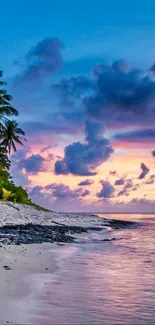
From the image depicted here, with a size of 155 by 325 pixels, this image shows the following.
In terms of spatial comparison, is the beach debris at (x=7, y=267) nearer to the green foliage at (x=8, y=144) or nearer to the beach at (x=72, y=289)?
the beach at (x=72, y=289)

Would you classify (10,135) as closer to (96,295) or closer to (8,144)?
(8,144)

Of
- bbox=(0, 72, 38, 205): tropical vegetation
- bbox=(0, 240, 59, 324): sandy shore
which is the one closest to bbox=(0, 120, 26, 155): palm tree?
bbox=(0, 72, 38, 205): tropical vegetation

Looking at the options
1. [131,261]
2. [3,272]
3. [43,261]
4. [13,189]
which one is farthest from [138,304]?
[13,189]

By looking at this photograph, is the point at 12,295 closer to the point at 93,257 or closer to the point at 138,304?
the point at 138,304

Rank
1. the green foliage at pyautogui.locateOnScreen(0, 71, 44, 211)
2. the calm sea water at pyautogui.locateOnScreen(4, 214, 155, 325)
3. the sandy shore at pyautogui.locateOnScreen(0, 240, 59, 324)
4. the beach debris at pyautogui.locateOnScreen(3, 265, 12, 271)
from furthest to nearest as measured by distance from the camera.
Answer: the green foliage at pyautogui.locateOnScreen(0, 71, 44, 211)
the beach debris at pyautogui.locateOnScreen(3, 265, 12, 271)
the calm sea water at pyautogui.locateOnScreen(4, 214, 155, 325)
the sandy shore at pyautogui.locateOnScreen(0, 240, 59, 324)

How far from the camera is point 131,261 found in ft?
52.0

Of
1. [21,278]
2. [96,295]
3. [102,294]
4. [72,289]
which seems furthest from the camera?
[21,278]

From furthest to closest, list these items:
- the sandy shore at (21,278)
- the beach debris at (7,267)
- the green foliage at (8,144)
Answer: the green foliage at (8,144) < the beach debris at (7,267) < the sandy shore at (21,278)

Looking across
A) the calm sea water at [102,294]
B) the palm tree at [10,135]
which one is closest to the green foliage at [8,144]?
the palm tree at [10,135]

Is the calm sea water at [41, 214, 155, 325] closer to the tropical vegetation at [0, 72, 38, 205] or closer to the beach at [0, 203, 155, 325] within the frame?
the beach at [0, 203, 155, 325]

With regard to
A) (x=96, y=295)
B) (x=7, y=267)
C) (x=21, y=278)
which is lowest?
(x=96, y=295)

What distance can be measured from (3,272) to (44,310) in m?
3.12

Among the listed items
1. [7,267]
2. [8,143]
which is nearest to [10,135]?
[8,143]

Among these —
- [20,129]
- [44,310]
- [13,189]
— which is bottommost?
[44,310]
